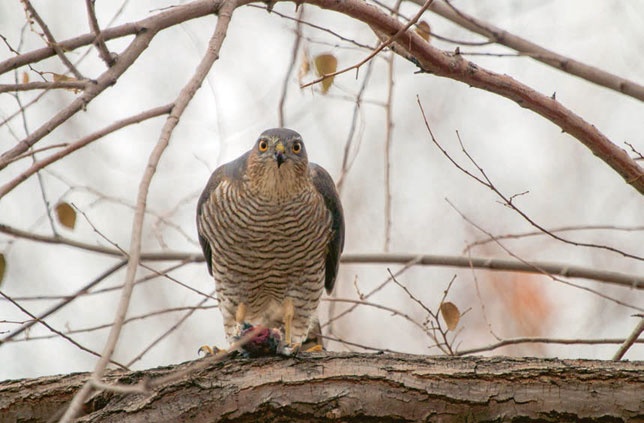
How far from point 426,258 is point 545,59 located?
155cm

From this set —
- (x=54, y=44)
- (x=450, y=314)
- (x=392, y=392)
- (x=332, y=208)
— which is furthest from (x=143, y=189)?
(x=332, y=208)

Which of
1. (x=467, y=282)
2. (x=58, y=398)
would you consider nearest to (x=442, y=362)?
(x=58, y=398)

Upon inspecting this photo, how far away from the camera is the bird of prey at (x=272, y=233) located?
531 cm

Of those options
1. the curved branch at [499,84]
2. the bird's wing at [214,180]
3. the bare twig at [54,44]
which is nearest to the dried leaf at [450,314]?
the curved branch at [499,84]

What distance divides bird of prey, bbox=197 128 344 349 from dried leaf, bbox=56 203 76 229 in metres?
1.13

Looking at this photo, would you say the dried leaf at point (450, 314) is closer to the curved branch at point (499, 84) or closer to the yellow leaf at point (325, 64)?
the curved branch at point (499, 84)

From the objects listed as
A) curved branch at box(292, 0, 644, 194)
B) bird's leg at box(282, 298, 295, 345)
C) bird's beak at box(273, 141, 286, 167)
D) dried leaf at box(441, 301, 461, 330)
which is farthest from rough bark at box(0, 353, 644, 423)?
bird's leg at box(282, 298, 295, 345)

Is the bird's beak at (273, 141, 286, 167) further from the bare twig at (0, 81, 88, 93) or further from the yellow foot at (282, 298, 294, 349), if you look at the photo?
the bare twig at (0, 81, 88, 93)

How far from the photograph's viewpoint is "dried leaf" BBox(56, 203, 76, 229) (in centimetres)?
459

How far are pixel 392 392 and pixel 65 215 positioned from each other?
225 centimetres

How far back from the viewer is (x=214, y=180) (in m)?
5.83

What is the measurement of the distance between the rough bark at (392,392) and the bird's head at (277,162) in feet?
5.40

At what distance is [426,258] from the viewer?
538 centimetres

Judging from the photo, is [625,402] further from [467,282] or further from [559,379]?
[467,282]
